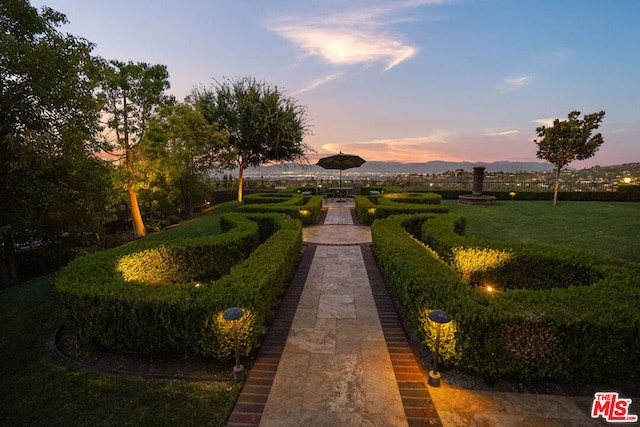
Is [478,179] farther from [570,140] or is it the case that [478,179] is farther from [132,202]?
[132,202]

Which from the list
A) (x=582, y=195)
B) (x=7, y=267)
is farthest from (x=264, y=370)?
(x=582, y=195)

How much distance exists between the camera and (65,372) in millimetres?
3969

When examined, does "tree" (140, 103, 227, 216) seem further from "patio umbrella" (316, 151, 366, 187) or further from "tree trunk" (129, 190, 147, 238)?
"patio umbrella" (316, 151, 366, 187)

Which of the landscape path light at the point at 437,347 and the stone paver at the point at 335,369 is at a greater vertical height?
the landscape path light at the point at 437,347

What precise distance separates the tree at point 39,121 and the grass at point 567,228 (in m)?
14.7

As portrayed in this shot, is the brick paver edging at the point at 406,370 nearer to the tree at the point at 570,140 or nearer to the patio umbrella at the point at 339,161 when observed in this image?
the patio umbrella at the point at 339,161

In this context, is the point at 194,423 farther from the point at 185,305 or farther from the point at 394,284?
the point at 394,284

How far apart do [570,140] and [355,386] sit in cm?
2213

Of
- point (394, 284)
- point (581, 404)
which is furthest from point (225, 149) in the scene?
point (581, 404)

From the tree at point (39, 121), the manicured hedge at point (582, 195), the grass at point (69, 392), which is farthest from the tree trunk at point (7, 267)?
the manicured hedge at point (582, 195)

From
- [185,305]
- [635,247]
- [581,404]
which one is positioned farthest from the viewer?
[635,247]

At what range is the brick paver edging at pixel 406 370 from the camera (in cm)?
315

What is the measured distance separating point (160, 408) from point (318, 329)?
245 cm

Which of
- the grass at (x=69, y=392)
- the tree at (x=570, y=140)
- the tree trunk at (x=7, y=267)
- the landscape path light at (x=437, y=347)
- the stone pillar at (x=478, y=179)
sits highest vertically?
the tree at (x=570, y=140)
